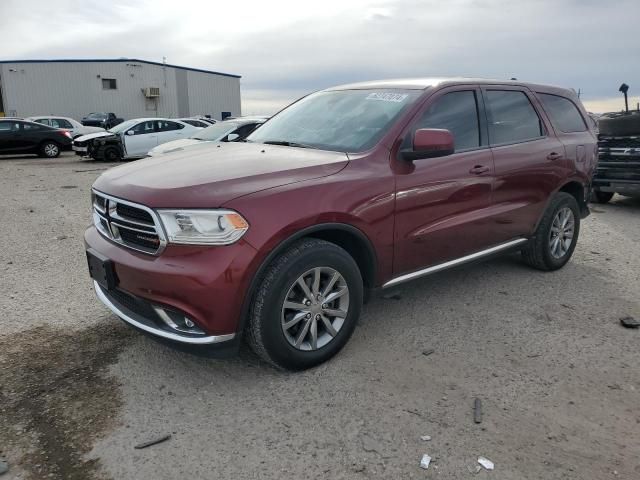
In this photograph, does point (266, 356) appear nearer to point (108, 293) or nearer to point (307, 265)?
point (307, 265)

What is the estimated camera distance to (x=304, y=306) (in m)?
3.12

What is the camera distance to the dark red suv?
110 inches

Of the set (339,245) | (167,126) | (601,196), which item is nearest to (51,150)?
(167,126)

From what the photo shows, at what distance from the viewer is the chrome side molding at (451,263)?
3.67 m

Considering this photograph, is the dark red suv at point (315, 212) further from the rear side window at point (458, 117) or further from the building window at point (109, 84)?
the building window at point (109, 84)

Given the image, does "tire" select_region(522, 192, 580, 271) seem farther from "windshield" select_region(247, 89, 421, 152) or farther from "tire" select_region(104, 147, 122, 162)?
"tire" select_region(104, 147, 122, 162)

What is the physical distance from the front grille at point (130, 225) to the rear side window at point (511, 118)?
2.81 metres

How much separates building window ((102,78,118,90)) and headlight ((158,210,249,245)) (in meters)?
41.9

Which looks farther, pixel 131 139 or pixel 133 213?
pixel 131 139

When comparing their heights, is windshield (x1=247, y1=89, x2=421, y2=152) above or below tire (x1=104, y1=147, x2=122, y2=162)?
above

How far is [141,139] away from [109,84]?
89.7ft

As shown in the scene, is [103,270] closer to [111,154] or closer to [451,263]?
[451,263]

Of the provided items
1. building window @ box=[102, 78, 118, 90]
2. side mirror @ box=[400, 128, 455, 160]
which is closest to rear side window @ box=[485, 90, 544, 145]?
side mirror @ box=[400, 128, 455, 160]

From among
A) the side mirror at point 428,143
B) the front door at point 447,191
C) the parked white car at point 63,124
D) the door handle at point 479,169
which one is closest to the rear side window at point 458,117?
the front door at point 447,191
